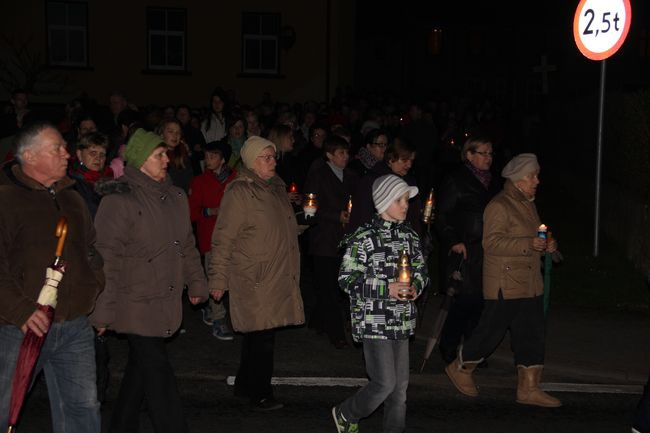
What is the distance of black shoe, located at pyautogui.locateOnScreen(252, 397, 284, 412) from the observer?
754cm

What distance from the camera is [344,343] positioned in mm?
9492

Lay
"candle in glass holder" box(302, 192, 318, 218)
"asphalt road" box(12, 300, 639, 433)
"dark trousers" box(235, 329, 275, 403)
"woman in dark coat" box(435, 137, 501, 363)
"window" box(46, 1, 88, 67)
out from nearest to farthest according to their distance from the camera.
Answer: "asphalt road" box(12, 300, 639, 433)
"dark trousers" box(235, 329, 275, 403)
"woman in dark coat" box(435, 137, 501, 363)
"candle in glass holder" box(302, 192, 318, 218)
"window" box(46, 1, 88, 67)

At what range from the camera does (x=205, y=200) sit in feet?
32.1

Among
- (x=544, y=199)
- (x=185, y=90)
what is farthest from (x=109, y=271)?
(x=185, y=90)

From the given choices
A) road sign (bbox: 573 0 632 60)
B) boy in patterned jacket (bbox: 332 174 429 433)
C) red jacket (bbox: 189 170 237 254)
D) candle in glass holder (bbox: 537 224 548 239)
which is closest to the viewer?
boy in patterned jacket (bbox: 332 174 429 433)


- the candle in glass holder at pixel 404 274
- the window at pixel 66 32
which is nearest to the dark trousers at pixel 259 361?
the candle in glass holder at pixel 404 274

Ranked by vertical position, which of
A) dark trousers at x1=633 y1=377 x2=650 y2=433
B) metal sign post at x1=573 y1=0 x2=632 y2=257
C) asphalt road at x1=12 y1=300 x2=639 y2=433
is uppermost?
metal sign post at x1=573 y1=0 x2=632 y2=257

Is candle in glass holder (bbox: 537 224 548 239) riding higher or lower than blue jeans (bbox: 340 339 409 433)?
higher

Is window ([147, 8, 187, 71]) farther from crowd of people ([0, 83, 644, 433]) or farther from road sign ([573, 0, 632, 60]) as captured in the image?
crowd of people ([0, 83, 644, 433])

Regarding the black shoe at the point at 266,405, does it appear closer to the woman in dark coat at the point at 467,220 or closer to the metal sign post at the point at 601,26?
the woman in dark coat at the point at 467,220

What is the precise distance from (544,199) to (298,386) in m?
16.3

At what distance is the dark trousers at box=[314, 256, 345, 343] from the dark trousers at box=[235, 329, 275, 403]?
200cm

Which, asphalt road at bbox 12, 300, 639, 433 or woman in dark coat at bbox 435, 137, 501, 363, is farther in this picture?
woman in dark coat at bbox 435, 137, 501, 363

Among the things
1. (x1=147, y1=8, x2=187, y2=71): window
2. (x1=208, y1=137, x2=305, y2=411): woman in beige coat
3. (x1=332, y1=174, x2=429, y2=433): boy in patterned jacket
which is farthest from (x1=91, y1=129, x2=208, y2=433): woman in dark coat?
(x1=147, y1=8, x2=187, y2=71): window
